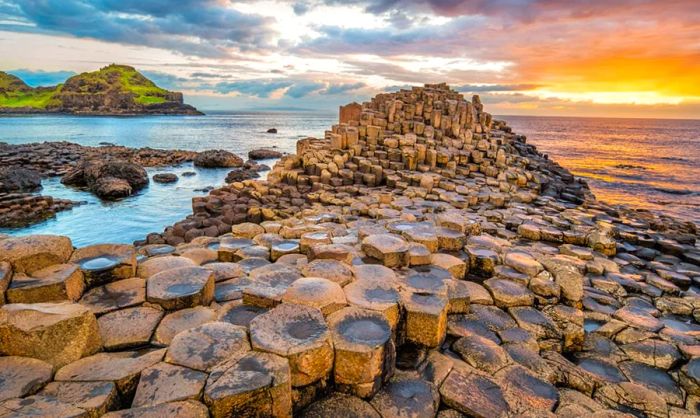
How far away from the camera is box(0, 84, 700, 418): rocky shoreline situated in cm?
282

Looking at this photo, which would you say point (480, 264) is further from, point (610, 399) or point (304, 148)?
point (304, 148)

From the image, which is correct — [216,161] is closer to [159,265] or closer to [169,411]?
[159,265]

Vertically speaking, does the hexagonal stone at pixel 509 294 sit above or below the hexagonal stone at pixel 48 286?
below

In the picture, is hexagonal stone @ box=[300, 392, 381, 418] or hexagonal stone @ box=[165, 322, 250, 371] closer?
hexagonal stone @ box=[165, 322, 250, 371]

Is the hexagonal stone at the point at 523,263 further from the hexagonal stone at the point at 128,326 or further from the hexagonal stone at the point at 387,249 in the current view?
the hexagonal stone at the point at 128,326

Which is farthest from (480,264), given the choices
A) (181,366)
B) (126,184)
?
(126,184)

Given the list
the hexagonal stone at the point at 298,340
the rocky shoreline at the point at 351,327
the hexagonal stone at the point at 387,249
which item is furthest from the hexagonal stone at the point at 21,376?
the hexagonal stone at the point at 387,249

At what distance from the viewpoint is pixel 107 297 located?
13.0 ft

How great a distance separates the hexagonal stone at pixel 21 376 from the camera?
2.58m

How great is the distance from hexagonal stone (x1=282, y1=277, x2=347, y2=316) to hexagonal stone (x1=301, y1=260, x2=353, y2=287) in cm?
29

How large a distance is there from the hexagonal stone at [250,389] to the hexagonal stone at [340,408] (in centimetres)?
34

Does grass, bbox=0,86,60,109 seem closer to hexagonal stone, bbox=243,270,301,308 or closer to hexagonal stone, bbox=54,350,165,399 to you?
hexagonal stone, bbox=243,270,301,308

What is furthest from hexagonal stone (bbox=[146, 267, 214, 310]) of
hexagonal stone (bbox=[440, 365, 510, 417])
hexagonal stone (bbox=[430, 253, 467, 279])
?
hexagonal stone (bbox=[430, 253, 467, 279])

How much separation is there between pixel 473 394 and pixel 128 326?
3.39 m
